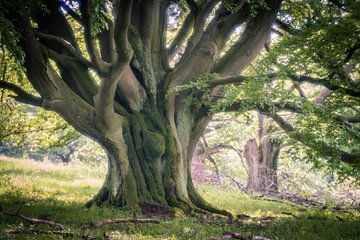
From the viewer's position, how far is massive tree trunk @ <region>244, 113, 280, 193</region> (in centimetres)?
2002

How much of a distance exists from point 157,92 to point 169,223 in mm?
4504

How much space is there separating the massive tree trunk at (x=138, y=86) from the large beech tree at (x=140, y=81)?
0.03 metres

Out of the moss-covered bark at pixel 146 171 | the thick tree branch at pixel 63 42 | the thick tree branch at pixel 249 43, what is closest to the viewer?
the thick tree branch at pixel 63 42

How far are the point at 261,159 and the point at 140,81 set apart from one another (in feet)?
40.6

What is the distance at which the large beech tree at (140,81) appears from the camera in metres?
8.11

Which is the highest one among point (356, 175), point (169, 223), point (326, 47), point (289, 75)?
point (326, 47)

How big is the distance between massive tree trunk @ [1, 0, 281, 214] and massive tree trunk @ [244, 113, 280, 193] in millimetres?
10364

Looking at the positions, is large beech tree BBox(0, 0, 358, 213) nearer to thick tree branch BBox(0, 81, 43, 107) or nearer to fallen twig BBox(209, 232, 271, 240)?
thick tree branch BBox(0, 81, 43, 107)

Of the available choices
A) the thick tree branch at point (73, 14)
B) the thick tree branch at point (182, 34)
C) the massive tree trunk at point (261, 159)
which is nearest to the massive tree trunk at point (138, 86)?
the thick tree branch at point (73, 14)

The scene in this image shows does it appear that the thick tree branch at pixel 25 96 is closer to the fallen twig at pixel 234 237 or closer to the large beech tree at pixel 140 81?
the large beech tree at pixel 140 81

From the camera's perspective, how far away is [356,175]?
314 inches

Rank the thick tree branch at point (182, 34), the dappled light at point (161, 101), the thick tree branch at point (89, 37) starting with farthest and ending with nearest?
the thick tree branch at point (182, 34) < the dappled light at point (161, 101) < the thick tree branch at point (89, 37)

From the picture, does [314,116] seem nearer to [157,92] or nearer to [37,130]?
[157,92]

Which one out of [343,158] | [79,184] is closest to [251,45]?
[343,158]
